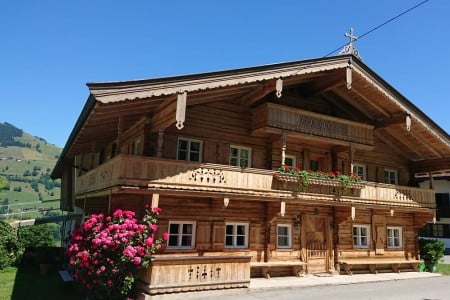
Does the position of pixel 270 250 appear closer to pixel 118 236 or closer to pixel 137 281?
pixel 137 281

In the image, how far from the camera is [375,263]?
19906 millimetres

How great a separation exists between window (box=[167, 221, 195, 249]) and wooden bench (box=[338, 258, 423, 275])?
27.2 feet


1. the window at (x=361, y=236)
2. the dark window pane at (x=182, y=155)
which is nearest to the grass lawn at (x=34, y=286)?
the dark window pane at (x=182, y=155)

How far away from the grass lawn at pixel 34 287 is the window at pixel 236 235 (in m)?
6.21

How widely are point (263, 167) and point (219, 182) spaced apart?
376cm

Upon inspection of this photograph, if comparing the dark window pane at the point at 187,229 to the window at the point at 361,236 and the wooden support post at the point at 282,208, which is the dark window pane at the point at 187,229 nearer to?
the wooden support post at the point at 282,208

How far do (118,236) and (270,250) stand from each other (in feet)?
25.6

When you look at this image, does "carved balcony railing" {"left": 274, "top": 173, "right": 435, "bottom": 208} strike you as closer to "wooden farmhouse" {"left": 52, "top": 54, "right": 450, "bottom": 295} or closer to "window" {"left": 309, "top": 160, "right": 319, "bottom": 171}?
"wooden farmhouse" {"left": 52, "top": 54, "right": 450, "bottom": 295}

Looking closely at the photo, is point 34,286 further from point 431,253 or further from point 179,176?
point 431,253

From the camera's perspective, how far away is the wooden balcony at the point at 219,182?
1320cm

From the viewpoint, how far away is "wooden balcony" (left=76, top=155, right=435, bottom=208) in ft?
43.3

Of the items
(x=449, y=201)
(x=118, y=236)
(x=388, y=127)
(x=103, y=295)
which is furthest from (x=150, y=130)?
(x=449, y=201)

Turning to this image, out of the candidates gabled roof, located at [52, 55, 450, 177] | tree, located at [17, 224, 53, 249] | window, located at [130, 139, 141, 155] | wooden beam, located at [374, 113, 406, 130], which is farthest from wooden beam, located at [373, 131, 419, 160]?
tree, located at [17, 224, 53, 249]

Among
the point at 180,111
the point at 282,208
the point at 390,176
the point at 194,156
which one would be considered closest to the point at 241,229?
the point at 282,208
